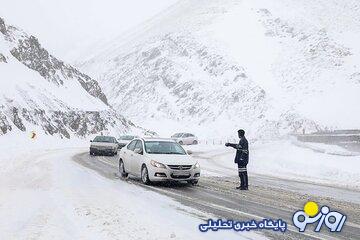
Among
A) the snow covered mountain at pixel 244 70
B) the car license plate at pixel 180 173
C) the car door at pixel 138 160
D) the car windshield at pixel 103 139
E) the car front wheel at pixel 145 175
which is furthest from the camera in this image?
the snow covered mountain at pixel 244 70

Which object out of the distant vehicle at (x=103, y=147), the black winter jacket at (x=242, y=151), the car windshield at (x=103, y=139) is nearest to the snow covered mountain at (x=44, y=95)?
the car windshield at (x=103, y=139)

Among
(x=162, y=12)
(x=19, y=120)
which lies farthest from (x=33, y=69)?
(x=162, y=12)

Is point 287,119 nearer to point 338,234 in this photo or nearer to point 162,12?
point 338,234

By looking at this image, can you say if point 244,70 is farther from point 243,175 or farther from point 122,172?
point 243,175

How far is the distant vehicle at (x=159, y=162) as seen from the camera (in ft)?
50.5

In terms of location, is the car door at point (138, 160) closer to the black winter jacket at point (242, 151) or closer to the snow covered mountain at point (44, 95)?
the black winter jacket at point (242, 151)

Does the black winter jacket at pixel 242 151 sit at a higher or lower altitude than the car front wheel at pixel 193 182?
higher

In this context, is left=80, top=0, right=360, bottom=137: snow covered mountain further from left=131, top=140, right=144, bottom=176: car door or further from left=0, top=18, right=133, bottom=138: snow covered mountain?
left=131, top=140, right=144, bottom=176: car door

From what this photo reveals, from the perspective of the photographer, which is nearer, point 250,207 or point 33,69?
point 250,207

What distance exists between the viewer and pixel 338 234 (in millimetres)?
8586

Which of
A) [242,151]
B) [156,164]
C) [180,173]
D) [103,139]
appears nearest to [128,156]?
[156,164]

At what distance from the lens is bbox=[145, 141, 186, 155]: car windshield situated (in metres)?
16.7

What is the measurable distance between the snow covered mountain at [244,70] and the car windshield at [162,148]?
2500 inches

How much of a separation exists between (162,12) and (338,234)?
15951 centimetres
